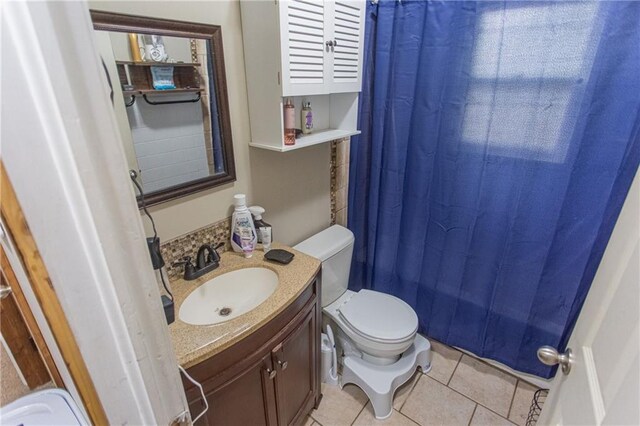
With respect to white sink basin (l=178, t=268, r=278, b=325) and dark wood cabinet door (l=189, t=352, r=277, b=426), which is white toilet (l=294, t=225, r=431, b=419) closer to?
white sink basin (l=178, t=268, r=278, b=325)

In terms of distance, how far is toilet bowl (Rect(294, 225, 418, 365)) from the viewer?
5.29ft

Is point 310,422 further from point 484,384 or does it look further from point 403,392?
point 484,384

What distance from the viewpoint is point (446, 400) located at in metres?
1.72

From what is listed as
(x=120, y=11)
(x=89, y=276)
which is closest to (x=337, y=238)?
(x=120, y=11)

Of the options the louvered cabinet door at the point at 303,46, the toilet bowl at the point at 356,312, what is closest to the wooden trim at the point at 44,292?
the louvered cabinet door at the point at 303,46

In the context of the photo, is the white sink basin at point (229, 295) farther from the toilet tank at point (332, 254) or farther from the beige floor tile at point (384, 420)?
the beige floor tile at point (384, 420)

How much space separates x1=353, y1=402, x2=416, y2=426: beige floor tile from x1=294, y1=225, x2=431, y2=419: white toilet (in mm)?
25

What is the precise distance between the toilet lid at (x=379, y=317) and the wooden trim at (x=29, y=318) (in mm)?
1239

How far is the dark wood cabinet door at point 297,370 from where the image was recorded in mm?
1229

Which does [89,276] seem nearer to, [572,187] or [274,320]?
[274,320]

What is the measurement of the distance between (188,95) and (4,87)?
0.90 m

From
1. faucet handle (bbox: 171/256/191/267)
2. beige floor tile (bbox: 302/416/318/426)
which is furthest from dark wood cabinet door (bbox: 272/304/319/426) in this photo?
faucet handle (bbox: 171/256/191/267)

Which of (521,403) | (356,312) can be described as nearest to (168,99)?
(356,312)

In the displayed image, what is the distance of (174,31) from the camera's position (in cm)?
109
